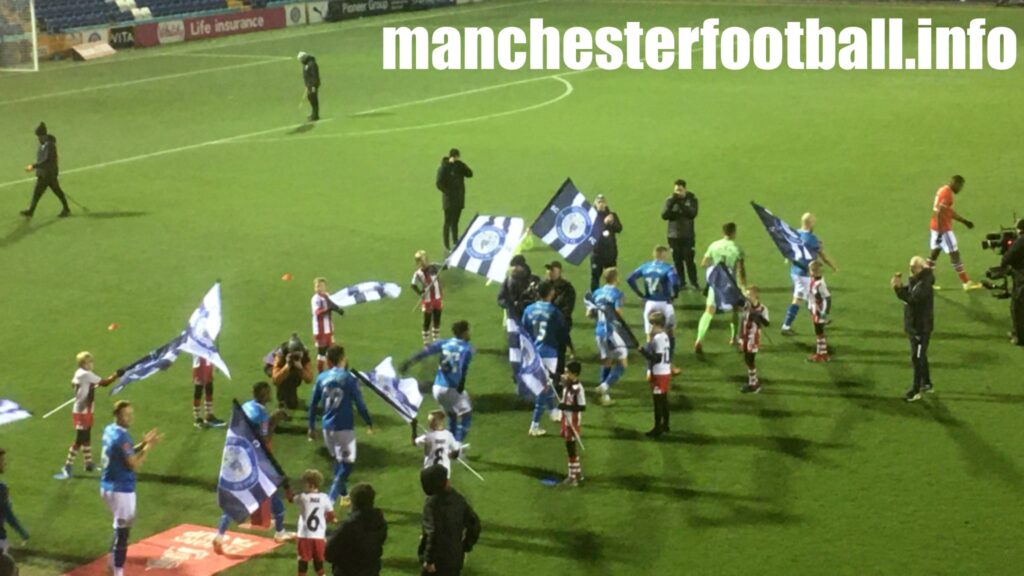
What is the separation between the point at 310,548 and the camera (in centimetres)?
1449

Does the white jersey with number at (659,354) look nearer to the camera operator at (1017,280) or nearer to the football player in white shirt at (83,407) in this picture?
the football player in white shirt at (83,407)

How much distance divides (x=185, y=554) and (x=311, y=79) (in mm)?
28152

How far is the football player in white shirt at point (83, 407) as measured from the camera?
1744 cm

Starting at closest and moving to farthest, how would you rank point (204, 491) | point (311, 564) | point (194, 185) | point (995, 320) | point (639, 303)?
point (311, 564) < point (204, 491) < point (995, 320) < point (639, 303) < point (194, 185)

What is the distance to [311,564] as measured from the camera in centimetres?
1559

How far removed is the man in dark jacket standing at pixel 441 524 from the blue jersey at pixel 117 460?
3.60 m

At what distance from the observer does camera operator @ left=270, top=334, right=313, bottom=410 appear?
1950cm

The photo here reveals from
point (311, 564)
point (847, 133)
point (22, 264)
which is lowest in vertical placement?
point (311, 564)

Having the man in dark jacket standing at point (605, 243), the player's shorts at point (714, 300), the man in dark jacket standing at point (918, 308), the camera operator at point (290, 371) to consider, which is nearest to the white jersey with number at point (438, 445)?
the camera operator at point (290, 371)

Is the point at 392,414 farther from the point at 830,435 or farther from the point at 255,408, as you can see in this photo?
the point at 830,435

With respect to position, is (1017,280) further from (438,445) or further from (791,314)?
(438,445)

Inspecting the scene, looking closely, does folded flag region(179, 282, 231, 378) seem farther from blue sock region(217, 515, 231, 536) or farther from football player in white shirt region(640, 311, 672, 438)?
football player in white shirt region(640, 311, 672, 438)

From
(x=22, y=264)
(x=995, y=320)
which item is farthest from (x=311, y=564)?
(x=22, y=264)

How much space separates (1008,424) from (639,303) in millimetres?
7741
